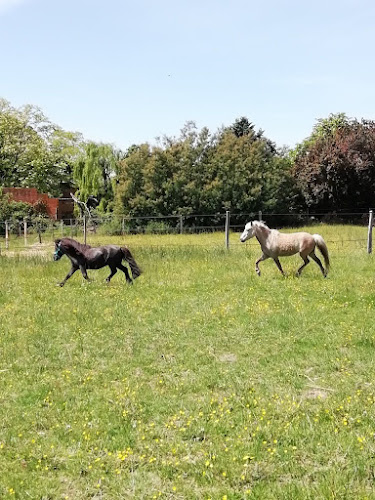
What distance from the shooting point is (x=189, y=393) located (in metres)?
5.55

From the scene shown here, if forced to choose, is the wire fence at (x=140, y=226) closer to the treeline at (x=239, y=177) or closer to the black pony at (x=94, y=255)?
the treeline at (x=239, y=177)

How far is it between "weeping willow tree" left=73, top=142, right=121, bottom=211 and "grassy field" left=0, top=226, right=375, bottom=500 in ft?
93.4

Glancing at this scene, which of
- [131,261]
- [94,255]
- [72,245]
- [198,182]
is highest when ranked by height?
[198,182]

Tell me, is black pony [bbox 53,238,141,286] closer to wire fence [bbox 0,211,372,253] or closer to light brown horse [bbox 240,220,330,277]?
light brown horse [bbox 240,220,330,277]

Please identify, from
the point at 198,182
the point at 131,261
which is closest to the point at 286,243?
the point at 131,261

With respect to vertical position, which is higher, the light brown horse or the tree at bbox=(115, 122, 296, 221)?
the tree at bbox=(115, 122, 296, 221)

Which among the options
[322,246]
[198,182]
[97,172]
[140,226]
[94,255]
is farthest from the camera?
[97,172]

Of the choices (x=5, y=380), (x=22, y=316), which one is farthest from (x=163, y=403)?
(x=22, y=316)

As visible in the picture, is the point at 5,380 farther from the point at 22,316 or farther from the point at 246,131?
the point at 246,131

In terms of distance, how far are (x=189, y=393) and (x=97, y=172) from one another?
3437cm

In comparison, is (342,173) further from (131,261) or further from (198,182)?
(131,261)

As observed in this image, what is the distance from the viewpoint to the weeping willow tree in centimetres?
3806

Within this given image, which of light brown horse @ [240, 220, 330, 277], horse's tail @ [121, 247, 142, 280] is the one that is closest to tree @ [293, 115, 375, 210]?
light brown horse @ [240, 220, 330, 277]

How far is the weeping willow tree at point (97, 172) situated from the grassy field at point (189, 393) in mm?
28473
